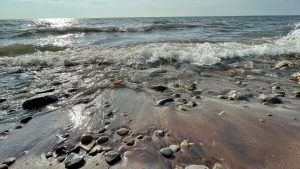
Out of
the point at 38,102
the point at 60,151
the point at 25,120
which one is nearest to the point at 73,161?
the point at 60,151

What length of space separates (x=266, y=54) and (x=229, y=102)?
5448mm

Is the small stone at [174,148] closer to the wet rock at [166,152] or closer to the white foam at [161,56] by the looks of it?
the wet rock at [166,152]

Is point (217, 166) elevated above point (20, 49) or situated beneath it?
elevated above

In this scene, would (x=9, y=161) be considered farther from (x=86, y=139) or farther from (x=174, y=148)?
(x=174, y=148)

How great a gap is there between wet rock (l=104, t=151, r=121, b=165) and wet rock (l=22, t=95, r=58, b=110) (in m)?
2.37

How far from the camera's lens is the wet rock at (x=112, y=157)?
321 centimetres

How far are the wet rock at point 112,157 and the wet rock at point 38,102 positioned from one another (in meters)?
2.37

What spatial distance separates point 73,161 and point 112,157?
417 mm

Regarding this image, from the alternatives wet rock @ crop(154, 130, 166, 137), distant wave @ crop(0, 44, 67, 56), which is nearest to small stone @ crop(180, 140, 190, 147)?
wet rock @ crop(154, 130, 166, 137)

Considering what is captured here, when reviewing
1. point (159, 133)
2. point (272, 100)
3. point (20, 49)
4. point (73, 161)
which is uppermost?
point (272, 100)

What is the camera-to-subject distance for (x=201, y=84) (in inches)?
240

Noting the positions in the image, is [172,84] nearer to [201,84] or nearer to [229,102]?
[201,84]

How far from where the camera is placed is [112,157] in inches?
128

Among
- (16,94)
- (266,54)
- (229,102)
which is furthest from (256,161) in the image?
(266,54)
